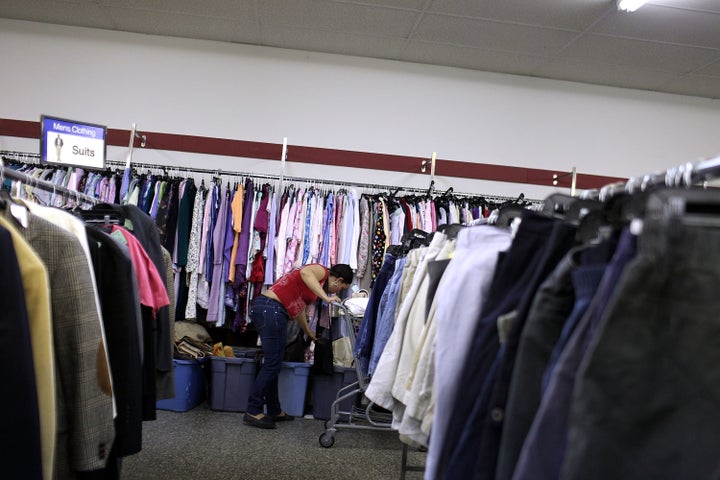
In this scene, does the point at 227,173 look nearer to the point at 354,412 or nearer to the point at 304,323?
the point at 304,323

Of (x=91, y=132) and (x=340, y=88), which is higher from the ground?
(x=340, y=88)

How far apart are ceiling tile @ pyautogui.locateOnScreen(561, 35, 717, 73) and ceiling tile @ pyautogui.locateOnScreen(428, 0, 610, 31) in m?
0.40

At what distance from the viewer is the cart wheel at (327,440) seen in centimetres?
369

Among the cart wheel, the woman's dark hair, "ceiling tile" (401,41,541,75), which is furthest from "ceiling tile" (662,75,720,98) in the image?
the cart wheel

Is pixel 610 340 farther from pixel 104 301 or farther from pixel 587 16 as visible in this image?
pixel 587 16

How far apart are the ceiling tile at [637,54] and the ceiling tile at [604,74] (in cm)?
11

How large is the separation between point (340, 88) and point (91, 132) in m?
→ 2.81

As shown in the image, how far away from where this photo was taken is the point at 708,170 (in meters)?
0.95

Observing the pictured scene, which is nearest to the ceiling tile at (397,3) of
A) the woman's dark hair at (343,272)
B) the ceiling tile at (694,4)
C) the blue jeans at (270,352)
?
the ceiling tile at (694,4)

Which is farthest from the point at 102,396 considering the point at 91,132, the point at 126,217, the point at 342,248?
the point at 342,248

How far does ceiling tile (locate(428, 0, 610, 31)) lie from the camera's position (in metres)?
4.45

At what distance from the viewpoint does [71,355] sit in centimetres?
141

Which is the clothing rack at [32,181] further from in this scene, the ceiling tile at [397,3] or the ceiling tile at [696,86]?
the ceiling tile at [696,86]

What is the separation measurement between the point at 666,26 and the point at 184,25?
15.6ft
